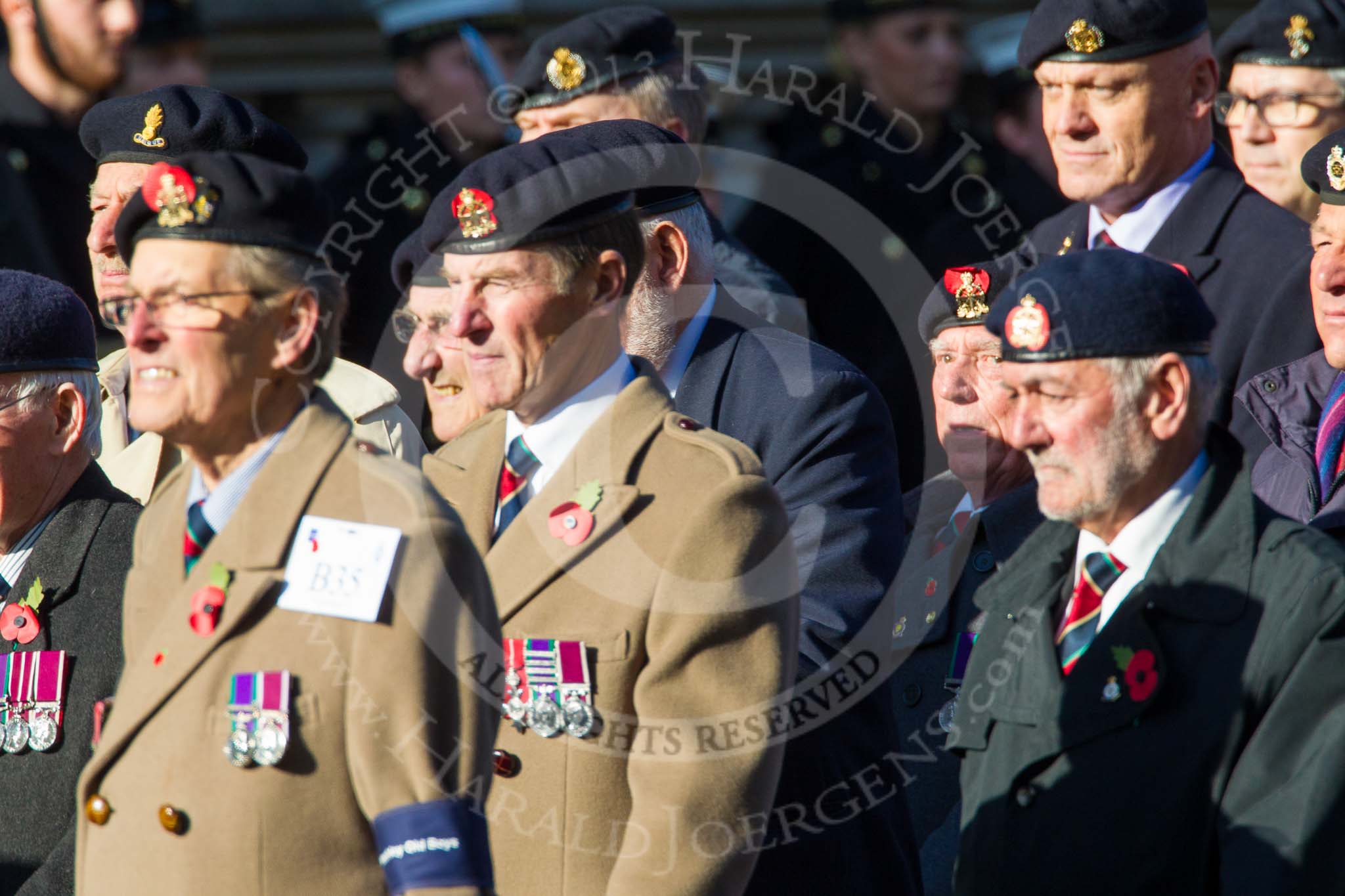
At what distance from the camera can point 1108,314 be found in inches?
137

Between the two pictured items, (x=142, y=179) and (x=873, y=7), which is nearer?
(x=142, y=179)

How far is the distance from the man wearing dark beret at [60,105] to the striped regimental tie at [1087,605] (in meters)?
4.43

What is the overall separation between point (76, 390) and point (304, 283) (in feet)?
4.94

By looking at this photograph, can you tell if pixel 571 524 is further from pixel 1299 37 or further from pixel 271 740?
pixel 1299 37

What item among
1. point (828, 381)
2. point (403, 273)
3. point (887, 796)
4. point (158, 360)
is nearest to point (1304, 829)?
point (887, 796)

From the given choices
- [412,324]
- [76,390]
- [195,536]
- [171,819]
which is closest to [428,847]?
[171,819]

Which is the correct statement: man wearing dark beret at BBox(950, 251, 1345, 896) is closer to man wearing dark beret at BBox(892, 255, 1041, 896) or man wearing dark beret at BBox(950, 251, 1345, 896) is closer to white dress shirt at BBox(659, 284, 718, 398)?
man wearing dark beret at BBox(892, 255, 1041, 896)

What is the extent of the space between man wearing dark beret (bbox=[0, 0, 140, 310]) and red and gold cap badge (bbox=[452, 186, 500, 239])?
363 cm

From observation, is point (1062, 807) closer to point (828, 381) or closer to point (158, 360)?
point (828, 381)

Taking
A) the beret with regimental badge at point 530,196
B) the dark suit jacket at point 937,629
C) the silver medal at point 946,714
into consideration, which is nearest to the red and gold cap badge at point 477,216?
the beret with regimental badge at point 530,196

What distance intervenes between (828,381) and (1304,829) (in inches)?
61.4

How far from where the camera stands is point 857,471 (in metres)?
4.36

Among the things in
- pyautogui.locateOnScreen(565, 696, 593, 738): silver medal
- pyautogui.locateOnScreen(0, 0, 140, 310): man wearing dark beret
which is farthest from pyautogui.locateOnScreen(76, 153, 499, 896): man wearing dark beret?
pyautogui.locateOnScreen(0, 0, 140, 310): man wearing dark beret

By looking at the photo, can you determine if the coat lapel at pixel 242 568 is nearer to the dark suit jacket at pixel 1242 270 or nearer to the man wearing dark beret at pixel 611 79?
the dark suit jacket at pixel 1242 270
